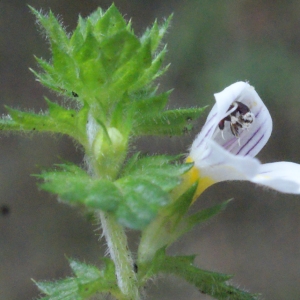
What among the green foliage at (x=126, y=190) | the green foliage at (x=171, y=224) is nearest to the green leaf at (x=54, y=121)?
the green foliage at (x=126, y=190)

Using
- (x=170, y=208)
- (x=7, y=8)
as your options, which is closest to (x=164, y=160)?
(x=170, y=208)

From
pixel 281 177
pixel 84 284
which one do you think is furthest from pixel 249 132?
pixel 84 284

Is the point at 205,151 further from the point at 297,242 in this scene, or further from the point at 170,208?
the point at 297,242

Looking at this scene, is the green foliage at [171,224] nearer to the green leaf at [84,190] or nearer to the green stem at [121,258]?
the green stem at [121,258]

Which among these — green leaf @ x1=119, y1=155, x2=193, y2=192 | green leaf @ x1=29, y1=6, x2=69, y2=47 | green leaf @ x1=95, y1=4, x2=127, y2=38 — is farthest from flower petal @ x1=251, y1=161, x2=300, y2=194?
green leaf @ x1=29, y1=6, x2=69, y2=47

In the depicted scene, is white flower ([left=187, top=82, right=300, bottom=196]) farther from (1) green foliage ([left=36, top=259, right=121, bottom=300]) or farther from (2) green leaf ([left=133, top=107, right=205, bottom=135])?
(1) green foliage ([left=36, top=259, right=121, bottom=300])

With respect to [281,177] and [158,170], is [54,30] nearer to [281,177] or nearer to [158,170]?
[158,170]
